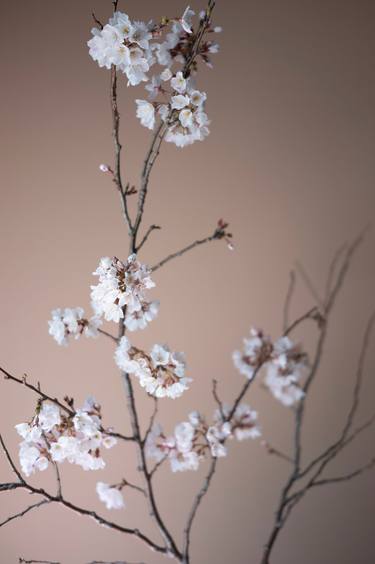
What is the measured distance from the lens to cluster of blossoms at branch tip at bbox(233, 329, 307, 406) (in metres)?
1.31

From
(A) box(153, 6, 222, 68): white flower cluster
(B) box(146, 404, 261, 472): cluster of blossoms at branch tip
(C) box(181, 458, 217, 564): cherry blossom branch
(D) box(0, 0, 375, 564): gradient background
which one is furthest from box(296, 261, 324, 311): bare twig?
(A) box(153, 6, 222, 68): white flower cluster

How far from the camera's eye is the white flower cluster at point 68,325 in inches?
41.4

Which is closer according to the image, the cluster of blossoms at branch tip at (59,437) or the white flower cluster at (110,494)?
the cluster of blossoms at branch tip at (59,437)

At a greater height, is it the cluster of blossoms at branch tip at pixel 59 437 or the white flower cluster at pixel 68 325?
the white flower cluster at pixel 68 325

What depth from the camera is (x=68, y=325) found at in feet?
3.48

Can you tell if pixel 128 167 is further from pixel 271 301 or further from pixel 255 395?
pixel 255 395

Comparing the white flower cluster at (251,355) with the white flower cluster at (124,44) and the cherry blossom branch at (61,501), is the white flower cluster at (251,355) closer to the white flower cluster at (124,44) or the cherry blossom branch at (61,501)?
the cherry blossom branch at (61,501)

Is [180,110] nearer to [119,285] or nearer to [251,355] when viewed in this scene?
[119,285]

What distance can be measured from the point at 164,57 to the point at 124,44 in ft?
0.34

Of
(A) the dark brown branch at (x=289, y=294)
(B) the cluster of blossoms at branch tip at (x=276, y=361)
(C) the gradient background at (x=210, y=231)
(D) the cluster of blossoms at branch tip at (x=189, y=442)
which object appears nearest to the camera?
(D) the cluster of blossoms at branch tip at (x=189, y=442)

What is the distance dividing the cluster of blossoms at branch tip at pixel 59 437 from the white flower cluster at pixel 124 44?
62 cm

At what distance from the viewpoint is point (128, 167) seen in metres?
1.50

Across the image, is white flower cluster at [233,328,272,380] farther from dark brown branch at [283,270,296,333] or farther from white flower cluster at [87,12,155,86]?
white flower cluster at [87,12,155,86]

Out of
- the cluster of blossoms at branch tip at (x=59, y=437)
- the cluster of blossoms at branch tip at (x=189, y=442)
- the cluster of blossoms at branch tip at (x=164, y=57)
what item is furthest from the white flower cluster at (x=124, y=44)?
the cluster of blossoms at branch tip at (x=189, y=442)
